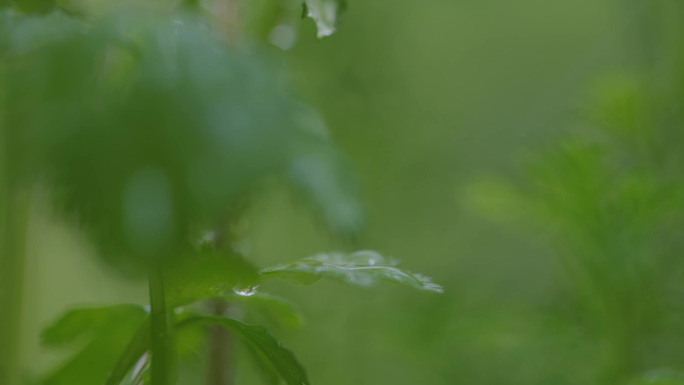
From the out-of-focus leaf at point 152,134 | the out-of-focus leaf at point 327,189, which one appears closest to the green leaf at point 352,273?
the out-of-focus leaf at point 327,189

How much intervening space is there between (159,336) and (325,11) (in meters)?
0.18

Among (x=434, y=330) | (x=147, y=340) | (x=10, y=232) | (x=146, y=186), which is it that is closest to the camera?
(x=146, y=186)

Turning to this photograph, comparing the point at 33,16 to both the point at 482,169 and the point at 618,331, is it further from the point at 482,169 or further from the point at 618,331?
the point at 482,169

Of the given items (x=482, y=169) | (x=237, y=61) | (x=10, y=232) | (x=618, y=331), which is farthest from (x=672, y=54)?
(x=237, y=61)

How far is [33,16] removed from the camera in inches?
12.5

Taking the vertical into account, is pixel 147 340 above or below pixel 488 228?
below

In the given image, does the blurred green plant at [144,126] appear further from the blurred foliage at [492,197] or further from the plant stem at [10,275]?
the plant stem at [10,275]

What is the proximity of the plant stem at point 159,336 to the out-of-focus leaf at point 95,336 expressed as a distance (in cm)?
10

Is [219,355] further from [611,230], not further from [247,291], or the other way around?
[611,230]

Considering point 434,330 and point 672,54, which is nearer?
point 434,330

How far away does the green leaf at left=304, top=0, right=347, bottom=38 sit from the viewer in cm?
→ 37

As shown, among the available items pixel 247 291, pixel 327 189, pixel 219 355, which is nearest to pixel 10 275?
pixel 219 355

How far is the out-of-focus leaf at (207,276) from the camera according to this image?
1.19 ft

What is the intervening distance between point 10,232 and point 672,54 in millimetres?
977
